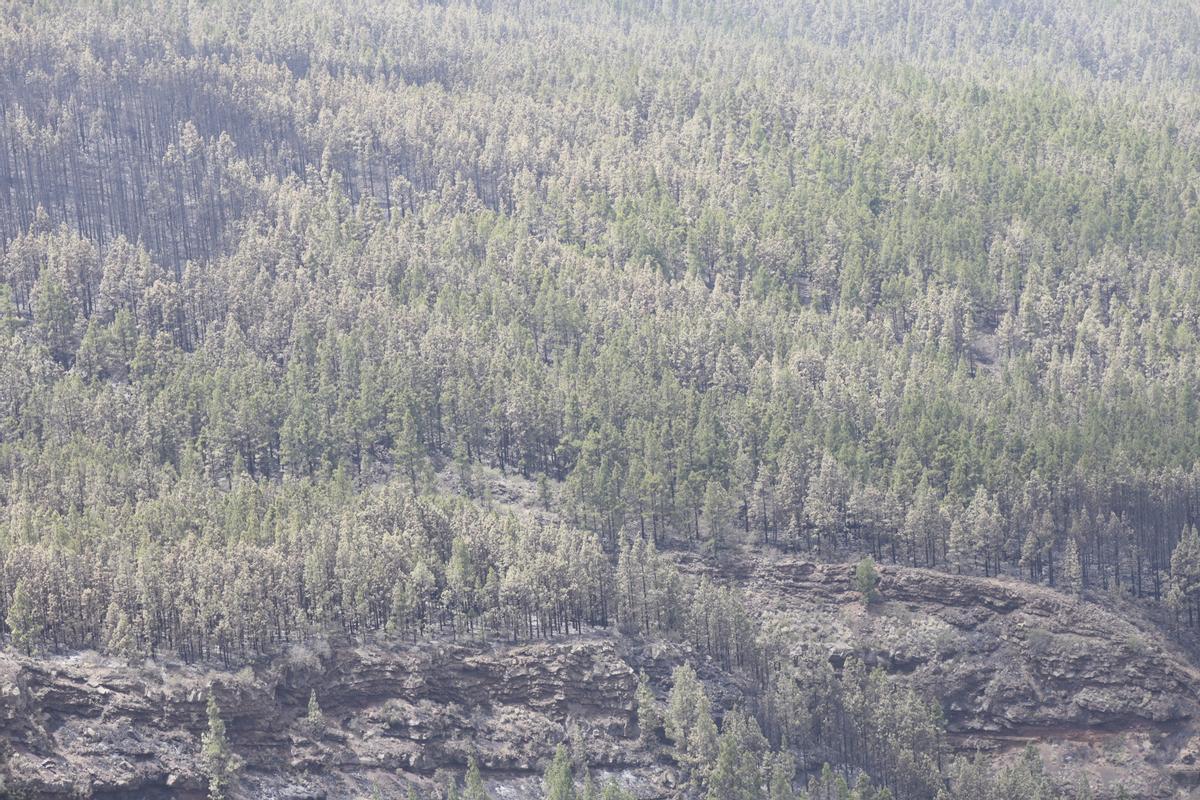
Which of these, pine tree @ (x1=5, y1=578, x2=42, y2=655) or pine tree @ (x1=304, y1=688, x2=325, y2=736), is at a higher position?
pine tree @ (x1=5, y1=578, x2=42, y2=655)

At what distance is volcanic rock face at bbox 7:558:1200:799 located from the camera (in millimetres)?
161125

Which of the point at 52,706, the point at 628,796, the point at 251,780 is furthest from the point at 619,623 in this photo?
the point at 52,706

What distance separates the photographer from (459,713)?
179 m

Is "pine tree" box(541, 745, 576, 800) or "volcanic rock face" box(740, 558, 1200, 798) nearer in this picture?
"pine tree" box(541, 745, 576, 800)

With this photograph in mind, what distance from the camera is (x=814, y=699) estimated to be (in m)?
190

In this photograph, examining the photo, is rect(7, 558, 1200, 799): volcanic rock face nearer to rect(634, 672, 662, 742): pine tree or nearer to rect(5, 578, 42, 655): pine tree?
rect(634, 672, 662, 742): pine tree

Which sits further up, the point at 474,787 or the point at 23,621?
the point at 23,621

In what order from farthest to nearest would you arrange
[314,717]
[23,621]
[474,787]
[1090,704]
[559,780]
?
[1090,704] → [314,717] → [559,780] → [474,787] → [23,621]

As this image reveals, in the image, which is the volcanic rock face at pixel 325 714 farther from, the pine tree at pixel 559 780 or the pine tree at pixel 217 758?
the pine tree at pixel 559 780

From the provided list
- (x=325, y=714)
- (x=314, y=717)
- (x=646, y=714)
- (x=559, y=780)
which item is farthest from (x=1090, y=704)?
(x=314, y=717)

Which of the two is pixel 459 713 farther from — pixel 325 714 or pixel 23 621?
pixel 23 621

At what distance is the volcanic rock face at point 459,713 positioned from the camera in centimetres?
16112

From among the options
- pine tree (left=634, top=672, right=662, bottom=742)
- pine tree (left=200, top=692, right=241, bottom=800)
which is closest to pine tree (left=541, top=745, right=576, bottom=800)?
pine tree (left=634, top=672, right=662, bottom=742)

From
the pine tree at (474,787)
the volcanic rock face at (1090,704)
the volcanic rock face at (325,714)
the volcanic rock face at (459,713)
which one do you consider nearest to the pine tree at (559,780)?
the volcanic rock face at (459,713)
